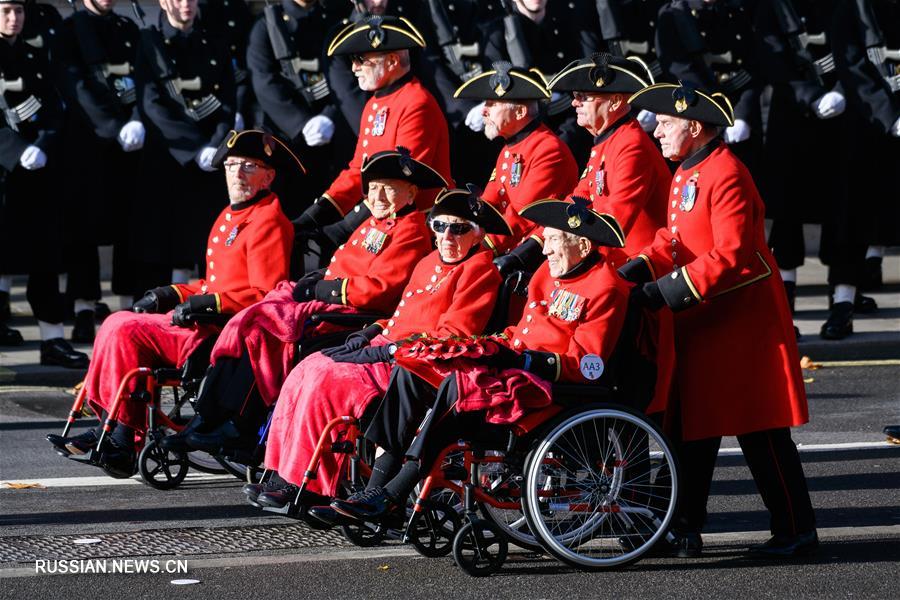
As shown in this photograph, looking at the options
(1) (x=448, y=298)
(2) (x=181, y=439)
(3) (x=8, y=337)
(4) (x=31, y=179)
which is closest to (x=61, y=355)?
(3) (x=8, y=337)

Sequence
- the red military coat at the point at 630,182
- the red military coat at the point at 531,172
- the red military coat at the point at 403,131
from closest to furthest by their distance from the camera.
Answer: the red military coat at the point at 630,182, the red military coat at the point at 531,172, the red military coat at the point at 403,131

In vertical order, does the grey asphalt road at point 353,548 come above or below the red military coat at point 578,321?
below

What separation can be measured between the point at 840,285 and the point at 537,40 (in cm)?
256

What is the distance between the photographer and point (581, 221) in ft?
24.9

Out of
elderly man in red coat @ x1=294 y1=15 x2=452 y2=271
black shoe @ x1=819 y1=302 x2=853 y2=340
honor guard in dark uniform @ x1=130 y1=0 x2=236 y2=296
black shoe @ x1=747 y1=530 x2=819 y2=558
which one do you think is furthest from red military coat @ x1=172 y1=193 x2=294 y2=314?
black shoe @ x1=819 y1=302 x2=853 y2=340

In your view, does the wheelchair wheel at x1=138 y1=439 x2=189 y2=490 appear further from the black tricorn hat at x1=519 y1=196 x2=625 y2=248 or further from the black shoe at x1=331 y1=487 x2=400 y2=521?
the black tricorn hat at x1=519 y1=196 x2=625 y2=248

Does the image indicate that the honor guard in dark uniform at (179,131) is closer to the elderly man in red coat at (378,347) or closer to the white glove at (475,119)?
the white glove at (475,119)

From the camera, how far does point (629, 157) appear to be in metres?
8.45

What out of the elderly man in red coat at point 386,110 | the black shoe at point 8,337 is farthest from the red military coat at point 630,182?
the black shoe at point 8,337

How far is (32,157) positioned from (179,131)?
1033 millimetres

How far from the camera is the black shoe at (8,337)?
1265 centimetres

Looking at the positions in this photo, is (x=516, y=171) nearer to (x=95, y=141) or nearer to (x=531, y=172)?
(x=531, y=172)

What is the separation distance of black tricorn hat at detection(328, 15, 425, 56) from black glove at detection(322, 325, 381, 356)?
176 centimetres

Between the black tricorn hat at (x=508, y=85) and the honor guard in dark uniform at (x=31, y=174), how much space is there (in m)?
3.97
